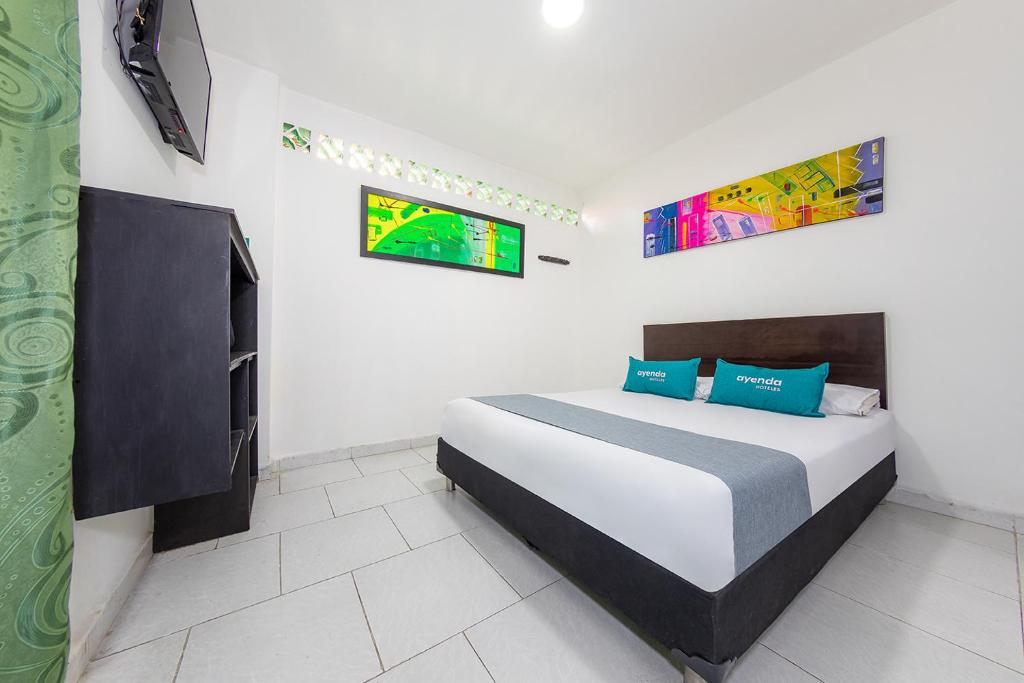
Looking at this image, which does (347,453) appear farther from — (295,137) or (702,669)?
(702,669)

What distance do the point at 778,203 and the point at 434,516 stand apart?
3.36 metres

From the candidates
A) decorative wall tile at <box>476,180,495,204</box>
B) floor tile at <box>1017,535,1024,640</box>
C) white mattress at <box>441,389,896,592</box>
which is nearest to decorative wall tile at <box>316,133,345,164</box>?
decorative wall tile at <box>476,180,495,204</box>

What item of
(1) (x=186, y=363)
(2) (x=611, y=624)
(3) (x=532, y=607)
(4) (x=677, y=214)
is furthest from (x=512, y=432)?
(4) (x=677, y=214)

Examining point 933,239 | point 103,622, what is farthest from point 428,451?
point 933,239

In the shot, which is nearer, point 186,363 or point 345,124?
point 186,363

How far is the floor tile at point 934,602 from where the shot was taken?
116 centimetres

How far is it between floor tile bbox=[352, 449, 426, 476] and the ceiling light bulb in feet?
10.4

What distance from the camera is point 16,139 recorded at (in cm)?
73

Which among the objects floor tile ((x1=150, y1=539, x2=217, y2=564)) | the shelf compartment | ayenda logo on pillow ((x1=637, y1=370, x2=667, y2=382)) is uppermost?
ayenda logo on pillow ((x1=637, y1=370, x2=667, y2=382))

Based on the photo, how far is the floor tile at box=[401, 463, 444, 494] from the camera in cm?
238

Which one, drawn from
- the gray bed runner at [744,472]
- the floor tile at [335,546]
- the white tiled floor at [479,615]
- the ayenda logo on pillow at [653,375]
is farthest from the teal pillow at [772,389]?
the floor tile at [335,546]

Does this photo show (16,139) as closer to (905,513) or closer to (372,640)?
(372,640)

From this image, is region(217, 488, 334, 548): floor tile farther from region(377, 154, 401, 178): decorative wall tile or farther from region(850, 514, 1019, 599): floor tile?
region(850, 514, 1019, 599): floor tile

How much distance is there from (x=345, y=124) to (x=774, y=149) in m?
3.51
